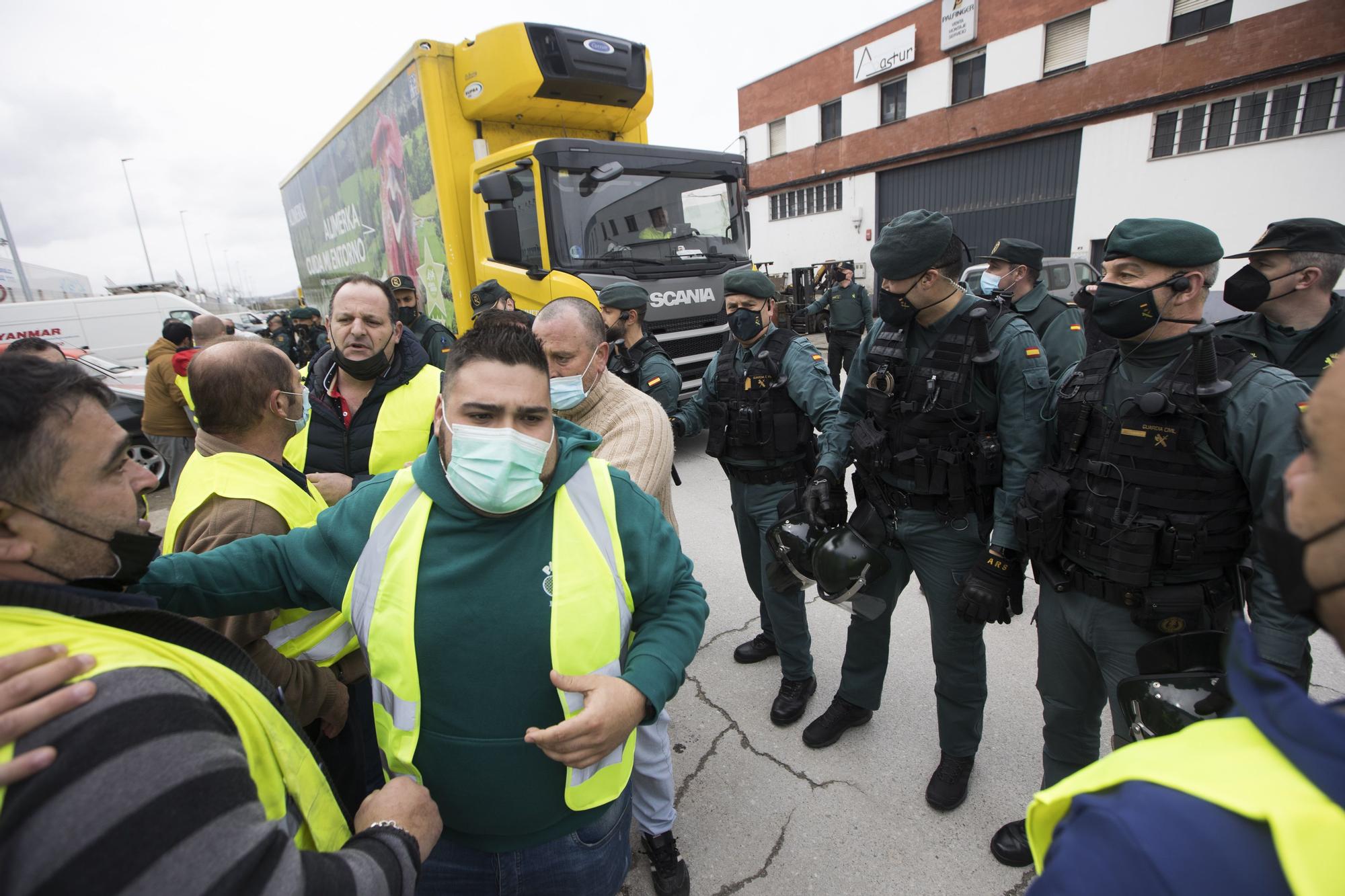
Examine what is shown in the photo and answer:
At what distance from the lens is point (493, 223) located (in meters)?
5.79

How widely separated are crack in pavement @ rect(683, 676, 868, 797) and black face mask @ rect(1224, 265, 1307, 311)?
2.61 metres

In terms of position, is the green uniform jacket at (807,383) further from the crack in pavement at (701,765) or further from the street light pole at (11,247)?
the street light pole at (11,247)

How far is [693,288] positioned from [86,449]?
5659 millimetres

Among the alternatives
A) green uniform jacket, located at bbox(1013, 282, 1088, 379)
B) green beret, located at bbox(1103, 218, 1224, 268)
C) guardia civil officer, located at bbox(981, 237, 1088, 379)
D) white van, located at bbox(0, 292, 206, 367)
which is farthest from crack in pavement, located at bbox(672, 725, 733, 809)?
white van, located at bbox(0, 292, 206, 367)

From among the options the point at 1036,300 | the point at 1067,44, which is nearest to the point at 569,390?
the point at 1036,300

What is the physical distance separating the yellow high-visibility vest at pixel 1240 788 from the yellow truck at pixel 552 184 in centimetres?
509

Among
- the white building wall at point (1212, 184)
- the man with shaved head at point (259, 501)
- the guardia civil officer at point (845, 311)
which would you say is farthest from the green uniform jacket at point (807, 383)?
the white building wall at point (1212, 184)

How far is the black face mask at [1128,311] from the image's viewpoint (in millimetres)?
1855

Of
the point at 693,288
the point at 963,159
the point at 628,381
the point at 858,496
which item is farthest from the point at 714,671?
the point at 963,159

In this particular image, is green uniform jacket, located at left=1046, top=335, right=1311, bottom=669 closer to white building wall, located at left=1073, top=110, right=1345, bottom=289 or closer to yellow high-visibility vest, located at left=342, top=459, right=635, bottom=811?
yellow high-visibility vest, located at left=342, top=459, right=635, bottom=811

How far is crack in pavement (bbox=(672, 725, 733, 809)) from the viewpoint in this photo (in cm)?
258

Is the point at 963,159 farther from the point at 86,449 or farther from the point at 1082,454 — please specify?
the point at 86,449

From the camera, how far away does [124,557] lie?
98cm

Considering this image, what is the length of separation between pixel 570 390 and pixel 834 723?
73.5 inches
